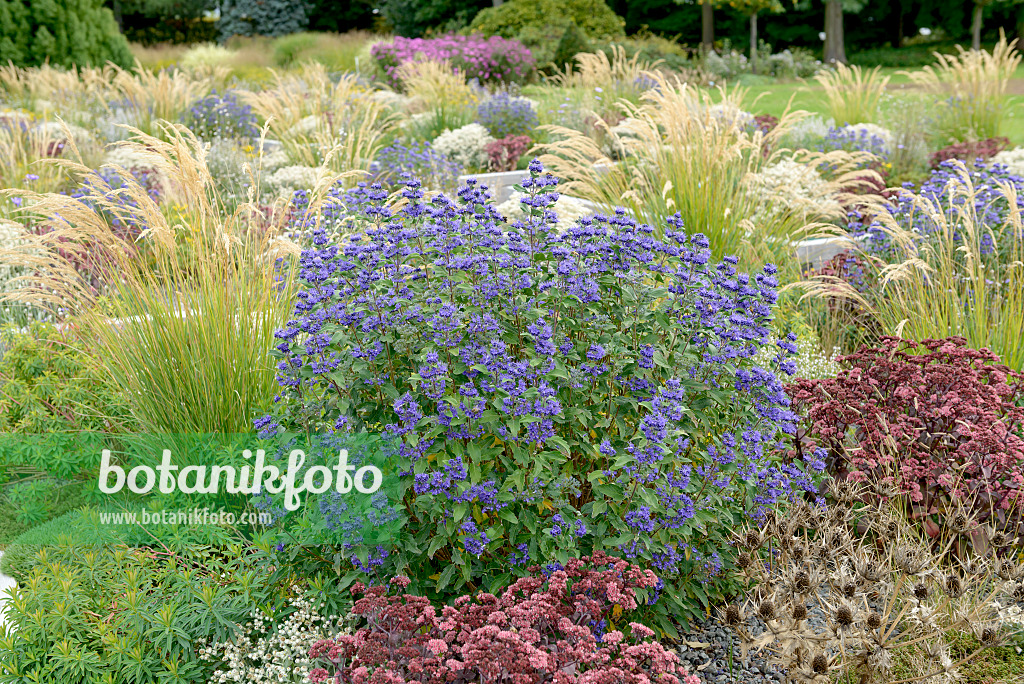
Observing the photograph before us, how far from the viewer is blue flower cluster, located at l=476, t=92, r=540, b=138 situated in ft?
32.3

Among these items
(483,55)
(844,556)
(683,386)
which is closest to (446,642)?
(683,386)

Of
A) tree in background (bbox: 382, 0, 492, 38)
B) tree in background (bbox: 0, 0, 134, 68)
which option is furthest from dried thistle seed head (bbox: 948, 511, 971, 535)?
tree in background (bbox: 382, 0, 492, 38)

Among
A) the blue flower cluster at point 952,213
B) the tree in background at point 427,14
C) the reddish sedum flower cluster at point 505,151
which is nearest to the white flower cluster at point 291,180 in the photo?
the reddish sedum flower cluster at point 505,151

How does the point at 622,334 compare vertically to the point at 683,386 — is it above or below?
above

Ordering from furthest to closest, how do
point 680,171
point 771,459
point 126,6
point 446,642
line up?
point 126,6 < point 680,171 < point 771,459 < point 446,642

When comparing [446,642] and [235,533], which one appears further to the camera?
[235,533]

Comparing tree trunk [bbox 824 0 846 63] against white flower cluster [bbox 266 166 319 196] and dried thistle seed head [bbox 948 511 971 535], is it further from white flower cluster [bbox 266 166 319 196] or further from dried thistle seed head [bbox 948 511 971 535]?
dried thistle seed head [bbox 948 511 971 535]

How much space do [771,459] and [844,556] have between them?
0.52 metres

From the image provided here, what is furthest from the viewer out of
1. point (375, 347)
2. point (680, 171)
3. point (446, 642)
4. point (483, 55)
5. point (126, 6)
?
point (126, 6)

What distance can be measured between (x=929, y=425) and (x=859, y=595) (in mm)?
921

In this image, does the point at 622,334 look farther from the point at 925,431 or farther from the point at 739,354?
the point at 925,431

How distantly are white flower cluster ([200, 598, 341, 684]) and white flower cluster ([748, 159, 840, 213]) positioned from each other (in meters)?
4.21

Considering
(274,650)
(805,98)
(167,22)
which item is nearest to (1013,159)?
(274,650)

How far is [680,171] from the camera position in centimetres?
566
